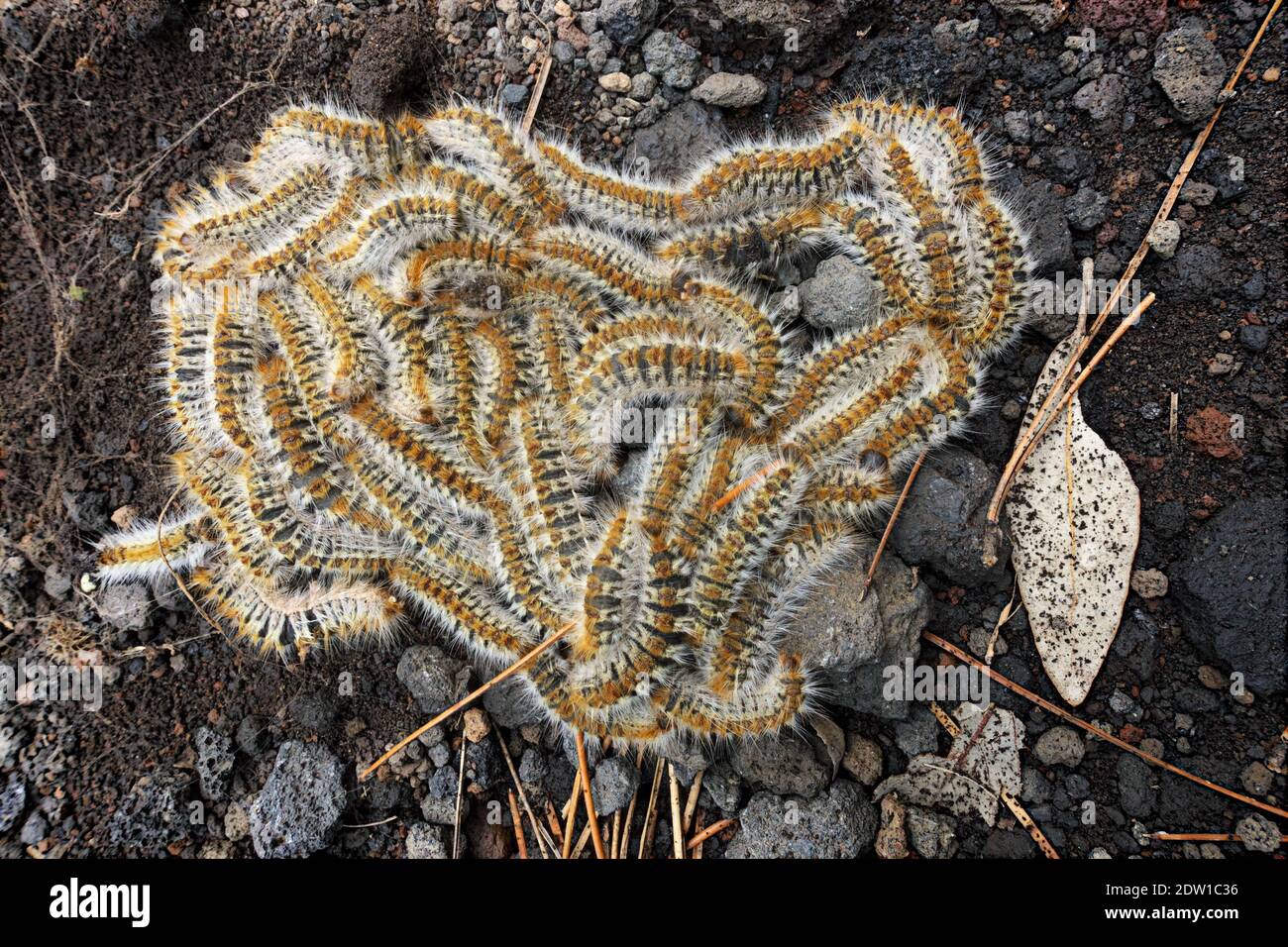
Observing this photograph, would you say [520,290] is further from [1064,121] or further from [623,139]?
[1064,121]

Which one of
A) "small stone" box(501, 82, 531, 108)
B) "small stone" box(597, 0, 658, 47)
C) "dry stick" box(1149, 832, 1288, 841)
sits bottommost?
"dry stick" box(1149, 832, 1288, 841)

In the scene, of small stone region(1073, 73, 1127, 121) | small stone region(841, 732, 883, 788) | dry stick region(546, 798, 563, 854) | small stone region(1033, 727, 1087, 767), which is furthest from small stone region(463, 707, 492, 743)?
small stone region(1073, 73, 1127, 121)

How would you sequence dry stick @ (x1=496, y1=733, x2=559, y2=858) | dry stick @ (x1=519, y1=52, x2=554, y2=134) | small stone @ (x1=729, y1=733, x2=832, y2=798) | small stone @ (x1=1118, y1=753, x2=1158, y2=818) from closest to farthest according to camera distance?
small stone @ (x1=1118, y1=753, x2=1158, y2=818), small stone @ (x1=729, y1=733, x2=832, y2=798), dry stick @ (x1=496, y1=733, x2=559, y2=858), dry stick @ (x1=519, y1=52, x2=554, y2=134)

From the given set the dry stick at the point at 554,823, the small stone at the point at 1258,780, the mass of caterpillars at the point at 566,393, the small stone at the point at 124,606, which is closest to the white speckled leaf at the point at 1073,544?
the mass of caterpillars at the point at 566,393

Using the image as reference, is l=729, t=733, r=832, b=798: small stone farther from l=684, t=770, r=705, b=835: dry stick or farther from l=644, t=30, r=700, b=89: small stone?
l=644, t=30, r=700, b=89: small stone

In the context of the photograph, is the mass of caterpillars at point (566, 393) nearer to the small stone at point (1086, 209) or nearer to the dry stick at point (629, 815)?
the dry stick at point (629, 815)

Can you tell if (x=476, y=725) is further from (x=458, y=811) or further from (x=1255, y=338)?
(x=1255, y=338)
